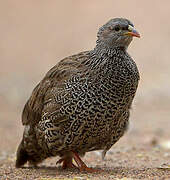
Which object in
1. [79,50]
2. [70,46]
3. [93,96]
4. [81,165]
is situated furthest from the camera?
[70,46]

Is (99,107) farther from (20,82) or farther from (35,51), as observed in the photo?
(35,51)

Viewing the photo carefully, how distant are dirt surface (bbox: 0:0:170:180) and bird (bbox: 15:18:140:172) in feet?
1.45

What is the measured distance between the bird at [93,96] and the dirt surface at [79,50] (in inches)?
17.5

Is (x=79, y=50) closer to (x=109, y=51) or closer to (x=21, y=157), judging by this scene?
(x=21, y=157)

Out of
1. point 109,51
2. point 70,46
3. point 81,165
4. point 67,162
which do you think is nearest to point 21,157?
point 67,162

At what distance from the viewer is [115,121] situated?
714 cm

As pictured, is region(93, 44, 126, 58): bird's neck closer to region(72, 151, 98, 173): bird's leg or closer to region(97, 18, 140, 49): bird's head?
region(97, 18, 140, 49): bird's head

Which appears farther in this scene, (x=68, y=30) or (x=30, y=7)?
(x=30, y=7)

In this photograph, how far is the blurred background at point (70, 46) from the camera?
1415 cm

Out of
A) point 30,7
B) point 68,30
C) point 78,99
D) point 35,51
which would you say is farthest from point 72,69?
point 30,7

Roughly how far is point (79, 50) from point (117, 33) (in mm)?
13032

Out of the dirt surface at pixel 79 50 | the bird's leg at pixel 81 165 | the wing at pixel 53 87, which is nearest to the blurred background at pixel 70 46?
the dirt surface at pixel 79 50

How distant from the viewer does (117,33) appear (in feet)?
23.4

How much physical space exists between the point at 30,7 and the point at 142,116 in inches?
483
